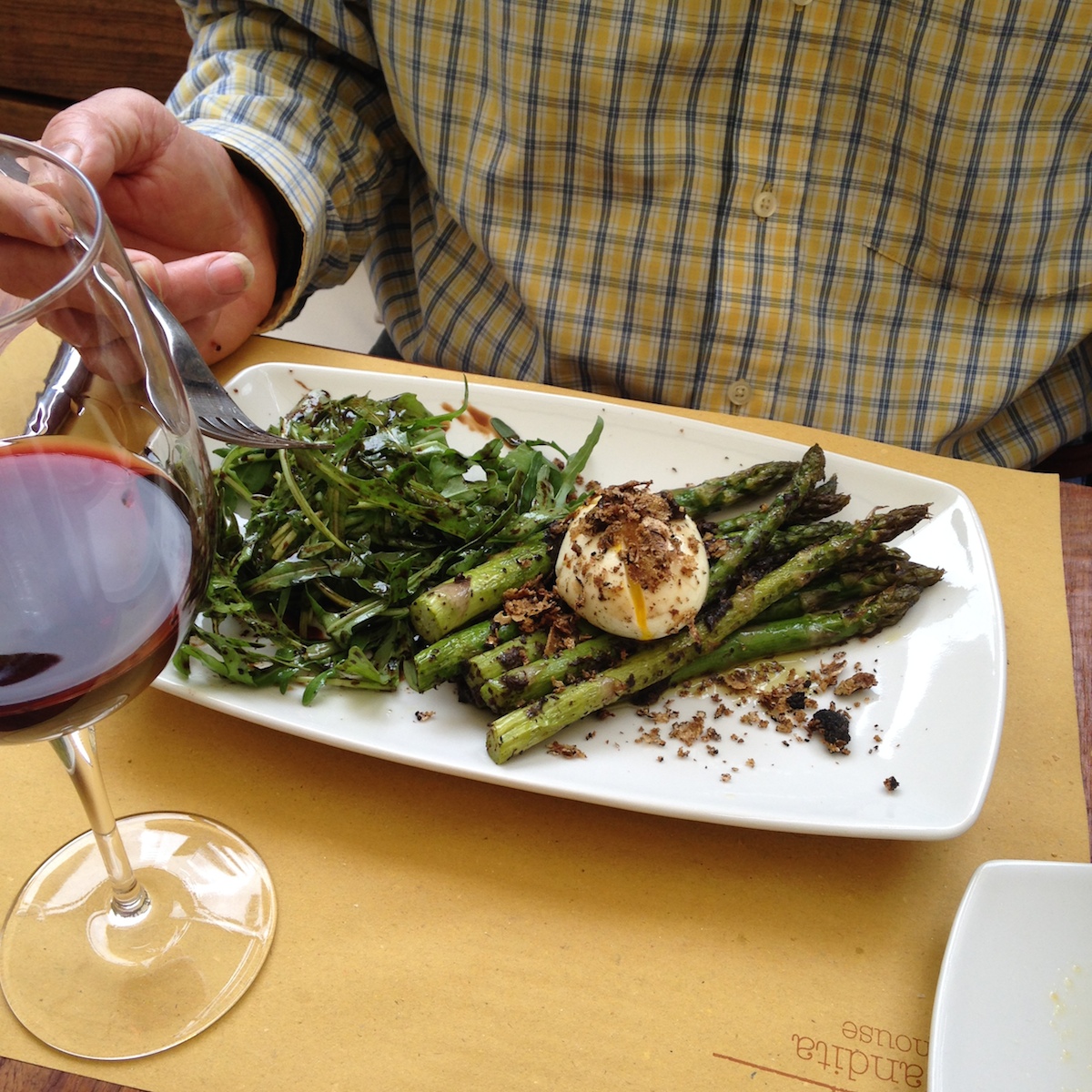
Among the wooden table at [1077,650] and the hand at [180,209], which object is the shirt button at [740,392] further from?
the hand at [180,209]

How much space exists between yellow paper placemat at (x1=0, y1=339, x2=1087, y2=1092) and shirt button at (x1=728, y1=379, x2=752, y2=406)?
2.58 feet

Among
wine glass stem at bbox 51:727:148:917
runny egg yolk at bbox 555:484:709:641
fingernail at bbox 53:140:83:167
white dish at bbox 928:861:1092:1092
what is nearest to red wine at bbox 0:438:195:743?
wine glass stem at bbox 51:727:148:917

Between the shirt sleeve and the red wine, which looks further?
the shirt sleeve

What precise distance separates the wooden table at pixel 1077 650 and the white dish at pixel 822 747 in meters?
0.17

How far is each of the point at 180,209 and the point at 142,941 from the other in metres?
1.16

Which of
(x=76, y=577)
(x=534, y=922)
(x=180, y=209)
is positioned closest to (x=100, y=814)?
(x=76, y=577)

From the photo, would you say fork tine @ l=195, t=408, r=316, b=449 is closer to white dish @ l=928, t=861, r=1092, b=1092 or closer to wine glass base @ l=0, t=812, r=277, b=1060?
wine glass base @ l=0, t=812, r=277, b=1060

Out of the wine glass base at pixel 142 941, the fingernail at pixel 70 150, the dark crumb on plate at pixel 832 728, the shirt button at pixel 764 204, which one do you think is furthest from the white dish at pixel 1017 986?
the fingernail at pixel 70 150

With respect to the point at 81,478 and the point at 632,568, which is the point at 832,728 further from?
the point at 81,478

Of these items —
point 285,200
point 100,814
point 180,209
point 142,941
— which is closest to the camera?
point 100,814

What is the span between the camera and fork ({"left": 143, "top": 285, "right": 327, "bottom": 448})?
46.8 inches

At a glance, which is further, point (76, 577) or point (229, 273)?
point (229, 273)

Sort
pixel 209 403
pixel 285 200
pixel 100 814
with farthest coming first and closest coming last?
1. pixel 285 200
2. pixel 209 403
3. pixel 100 814

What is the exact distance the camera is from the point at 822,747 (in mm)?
1124
